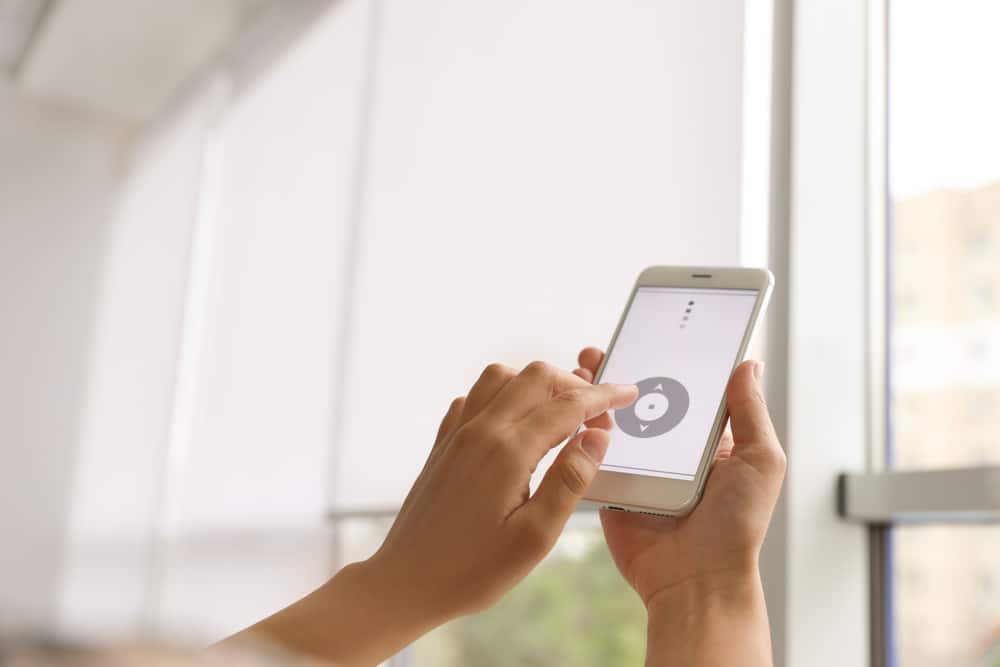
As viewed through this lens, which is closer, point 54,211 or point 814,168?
point 814,168

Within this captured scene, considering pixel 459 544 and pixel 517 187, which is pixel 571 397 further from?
pixel 517 187

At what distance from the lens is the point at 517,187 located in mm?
1319

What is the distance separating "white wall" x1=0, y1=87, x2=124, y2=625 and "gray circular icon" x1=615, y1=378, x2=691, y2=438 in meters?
2.75

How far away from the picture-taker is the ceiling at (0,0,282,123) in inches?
103

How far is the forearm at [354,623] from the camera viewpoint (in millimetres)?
586

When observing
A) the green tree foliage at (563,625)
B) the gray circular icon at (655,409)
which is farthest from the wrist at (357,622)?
the green tree foliage at (563,625)

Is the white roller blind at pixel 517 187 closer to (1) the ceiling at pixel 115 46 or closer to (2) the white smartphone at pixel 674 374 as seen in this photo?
(2) the white smartphone at pixel 674 374

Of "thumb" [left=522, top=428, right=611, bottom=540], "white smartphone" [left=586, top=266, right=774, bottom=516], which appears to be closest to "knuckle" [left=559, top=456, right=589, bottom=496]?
"thumb" [left=522, top=428, right=611, bottom=540]

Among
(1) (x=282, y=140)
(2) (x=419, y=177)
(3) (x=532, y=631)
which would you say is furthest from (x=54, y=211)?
(3) (x=532, y=631)

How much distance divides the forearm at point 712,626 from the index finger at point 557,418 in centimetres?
14

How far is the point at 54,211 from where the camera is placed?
3207 millimetres

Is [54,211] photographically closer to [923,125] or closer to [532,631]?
[923,125]

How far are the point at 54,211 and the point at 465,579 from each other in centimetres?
304

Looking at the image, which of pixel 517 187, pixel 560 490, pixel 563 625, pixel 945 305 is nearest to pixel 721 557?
pixel 560 490
